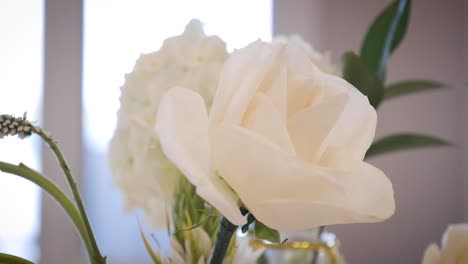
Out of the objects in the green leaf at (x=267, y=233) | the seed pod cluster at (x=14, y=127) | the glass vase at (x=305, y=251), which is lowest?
the glass vase at (x=305, y=251)

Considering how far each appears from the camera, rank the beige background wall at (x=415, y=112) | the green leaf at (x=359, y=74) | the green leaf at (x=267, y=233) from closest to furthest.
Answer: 1. the green leaf at (x=267, y=233)
2. the green leaf at (x=359, y=74)
3. the beige background wall at (x=415, y=112)

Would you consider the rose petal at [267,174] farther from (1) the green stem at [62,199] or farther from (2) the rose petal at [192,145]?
(1) the green stem at [62,199]

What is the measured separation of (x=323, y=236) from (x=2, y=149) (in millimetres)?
1237

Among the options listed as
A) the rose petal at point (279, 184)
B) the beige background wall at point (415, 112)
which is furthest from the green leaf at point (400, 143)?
the beige background wall at point (415, 112)

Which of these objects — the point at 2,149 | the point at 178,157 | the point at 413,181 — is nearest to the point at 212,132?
the point at 178,157

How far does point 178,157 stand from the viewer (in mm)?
180

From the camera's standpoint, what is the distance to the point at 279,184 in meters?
0.18

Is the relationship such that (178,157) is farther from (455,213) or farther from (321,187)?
(455,213)

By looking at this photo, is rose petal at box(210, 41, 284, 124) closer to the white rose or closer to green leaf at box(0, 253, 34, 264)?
the white rose

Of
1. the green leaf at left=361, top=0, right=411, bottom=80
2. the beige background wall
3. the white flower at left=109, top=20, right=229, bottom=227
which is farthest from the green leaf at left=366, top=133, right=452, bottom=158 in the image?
the beige background wall

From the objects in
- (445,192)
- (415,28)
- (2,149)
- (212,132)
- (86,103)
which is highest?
(415,28)

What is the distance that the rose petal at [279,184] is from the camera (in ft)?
0.58

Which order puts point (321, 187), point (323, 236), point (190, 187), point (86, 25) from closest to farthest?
point (321, 187)
point (190, 187)
point (323, 236)
point (86, 25)

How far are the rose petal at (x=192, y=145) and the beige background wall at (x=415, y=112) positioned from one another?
4.65ft
